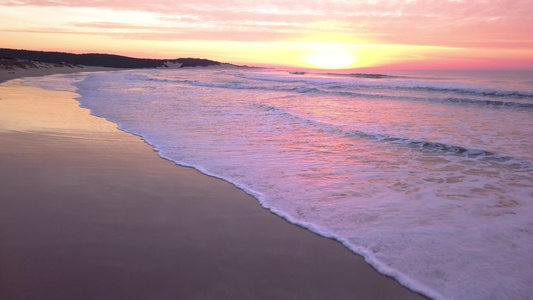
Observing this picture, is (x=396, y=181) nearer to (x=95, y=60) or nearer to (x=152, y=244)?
(x=152, y=244)

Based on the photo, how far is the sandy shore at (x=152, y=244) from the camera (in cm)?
301

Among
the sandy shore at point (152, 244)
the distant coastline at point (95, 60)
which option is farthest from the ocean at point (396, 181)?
the distant coastline at point (95, 60)

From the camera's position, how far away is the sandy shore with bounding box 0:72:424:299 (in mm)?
3010

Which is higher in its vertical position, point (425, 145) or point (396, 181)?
point (425, 145)

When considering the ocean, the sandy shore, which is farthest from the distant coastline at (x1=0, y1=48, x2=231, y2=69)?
the sandy shore

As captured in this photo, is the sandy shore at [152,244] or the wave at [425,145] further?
the wave at [425,145]

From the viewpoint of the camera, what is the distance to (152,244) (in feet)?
12.1

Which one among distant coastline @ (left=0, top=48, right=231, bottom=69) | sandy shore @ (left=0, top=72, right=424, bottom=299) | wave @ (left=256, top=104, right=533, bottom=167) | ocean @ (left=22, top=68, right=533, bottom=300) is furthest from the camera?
distant coastline @ (left=0, top=48, right=231, bottom=69)

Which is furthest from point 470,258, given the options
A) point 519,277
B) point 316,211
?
point 316,211

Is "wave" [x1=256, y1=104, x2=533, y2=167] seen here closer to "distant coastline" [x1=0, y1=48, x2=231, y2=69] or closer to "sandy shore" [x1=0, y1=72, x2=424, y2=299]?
"sandy shore" [x1=0, y1=72, x2=424, y2=299]

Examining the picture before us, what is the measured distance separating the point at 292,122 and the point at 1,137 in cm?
760

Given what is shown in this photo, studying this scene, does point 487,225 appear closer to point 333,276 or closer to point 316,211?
point 316,211

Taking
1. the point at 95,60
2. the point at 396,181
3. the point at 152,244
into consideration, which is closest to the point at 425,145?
the point at 396,181

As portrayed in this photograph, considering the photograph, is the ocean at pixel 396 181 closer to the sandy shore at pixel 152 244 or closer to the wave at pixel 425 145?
the wave at pixel 425 145
